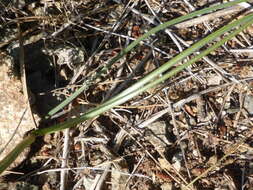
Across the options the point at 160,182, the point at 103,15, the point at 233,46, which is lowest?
the point at 160,182

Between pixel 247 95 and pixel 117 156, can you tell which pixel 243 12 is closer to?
pixel 247 95

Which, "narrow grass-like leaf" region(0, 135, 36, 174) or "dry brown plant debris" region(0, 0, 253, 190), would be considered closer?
"narrow grass-like leaf" region(0, 135, 36, 174)

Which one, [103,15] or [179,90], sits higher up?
[103,15]

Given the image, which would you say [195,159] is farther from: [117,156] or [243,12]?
[243,12]

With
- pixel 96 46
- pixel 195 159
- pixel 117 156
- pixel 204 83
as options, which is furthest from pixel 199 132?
pixel 96 46

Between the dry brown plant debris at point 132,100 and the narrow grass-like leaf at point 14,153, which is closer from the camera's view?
the narrow grass-like leaf at point 14,153

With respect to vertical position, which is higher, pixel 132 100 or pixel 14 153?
pixel 132 100

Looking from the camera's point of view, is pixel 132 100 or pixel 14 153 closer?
pixel 14 153

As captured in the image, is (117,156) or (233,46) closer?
(117,156)

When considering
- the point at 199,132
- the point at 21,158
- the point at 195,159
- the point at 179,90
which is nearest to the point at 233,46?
the point at 179,90
